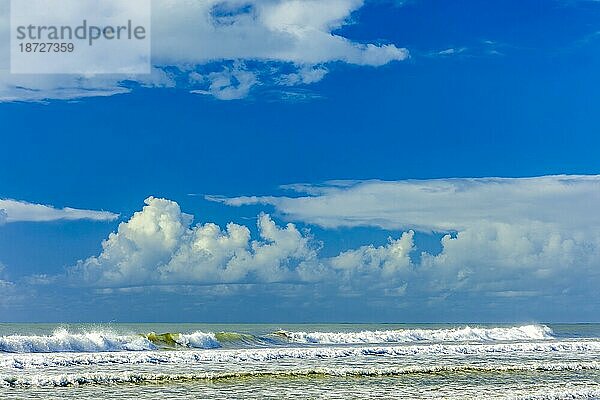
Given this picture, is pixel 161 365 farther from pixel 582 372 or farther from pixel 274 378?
pixel 582 372

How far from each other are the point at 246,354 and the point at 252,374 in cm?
805

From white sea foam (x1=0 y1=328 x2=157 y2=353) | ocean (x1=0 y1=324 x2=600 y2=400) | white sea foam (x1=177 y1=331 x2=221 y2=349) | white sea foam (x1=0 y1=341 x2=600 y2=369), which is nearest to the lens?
ocean (x1=0 y1=324 x2=600 y2=400)

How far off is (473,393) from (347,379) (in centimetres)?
530

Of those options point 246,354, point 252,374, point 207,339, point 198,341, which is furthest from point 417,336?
point 252,374

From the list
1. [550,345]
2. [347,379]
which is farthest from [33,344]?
[550,345]

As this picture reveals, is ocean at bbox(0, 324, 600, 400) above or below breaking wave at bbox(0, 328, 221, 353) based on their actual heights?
below

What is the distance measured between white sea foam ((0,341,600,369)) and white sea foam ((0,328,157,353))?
3.27 metres

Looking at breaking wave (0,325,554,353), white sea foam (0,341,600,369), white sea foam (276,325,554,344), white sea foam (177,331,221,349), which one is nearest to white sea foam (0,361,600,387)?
white sea foam (0,341,600,369)

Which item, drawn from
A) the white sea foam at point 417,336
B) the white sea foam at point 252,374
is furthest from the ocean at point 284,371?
the white sea foam at point 417,336

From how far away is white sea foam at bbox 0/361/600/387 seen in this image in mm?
24758

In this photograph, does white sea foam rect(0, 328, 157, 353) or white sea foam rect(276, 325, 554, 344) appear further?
white sea foam rect(276, 325, 554, 344)

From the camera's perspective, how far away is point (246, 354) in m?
36.0

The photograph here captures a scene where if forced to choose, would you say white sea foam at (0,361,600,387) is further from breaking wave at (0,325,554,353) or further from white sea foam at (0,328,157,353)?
breaking wave at (0,325,554,353)

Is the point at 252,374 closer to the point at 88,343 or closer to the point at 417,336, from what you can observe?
the point at 88,343
